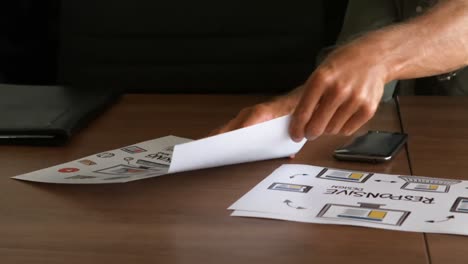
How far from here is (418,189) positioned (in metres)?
0.93

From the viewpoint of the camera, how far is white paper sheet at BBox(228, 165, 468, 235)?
838 millimetres

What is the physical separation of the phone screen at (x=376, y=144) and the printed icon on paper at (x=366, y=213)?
0.19m

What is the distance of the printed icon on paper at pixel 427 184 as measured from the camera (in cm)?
93

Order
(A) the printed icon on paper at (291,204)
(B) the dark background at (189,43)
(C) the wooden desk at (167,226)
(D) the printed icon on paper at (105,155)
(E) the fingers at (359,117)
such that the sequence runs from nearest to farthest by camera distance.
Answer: (C) the wooden desk at (167,226)
(A) the printed icon on paper at (291,204)
(E) the fingers at (359,117)
(D) the printed icon on paper at (105,155)
(B) the dark background at (189,43)

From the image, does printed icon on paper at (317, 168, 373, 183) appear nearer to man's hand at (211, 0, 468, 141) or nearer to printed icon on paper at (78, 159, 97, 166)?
man's hand at (211, 0, 468, 141)

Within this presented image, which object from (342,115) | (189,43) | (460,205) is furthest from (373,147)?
(189,43)

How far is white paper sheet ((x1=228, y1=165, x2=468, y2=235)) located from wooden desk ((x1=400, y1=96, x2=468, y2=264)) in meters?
0.03

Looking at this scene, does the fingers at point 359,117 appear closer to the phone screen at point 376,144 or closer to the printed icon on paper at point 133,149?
the phone screen at point 376,144

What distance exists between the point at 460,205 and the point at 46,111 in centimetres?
68

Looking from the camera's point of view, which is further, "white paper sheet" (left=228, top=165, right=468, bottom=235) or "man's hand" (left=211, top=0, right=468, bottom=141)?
"man's hand" (left=211, top=0, right=468, bottom=141)

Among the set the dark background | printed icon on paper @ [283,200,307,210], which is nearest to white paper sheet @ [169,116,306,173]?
printed icon on paper @ [283,200,307,210]

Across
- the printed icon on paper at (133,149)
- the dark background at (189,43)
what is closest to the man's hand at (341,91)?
the printed icon on paper at (133,149)

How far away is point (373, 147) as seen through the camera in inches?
42.8

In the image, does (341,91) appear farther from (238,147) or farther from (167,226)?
(167,226)
